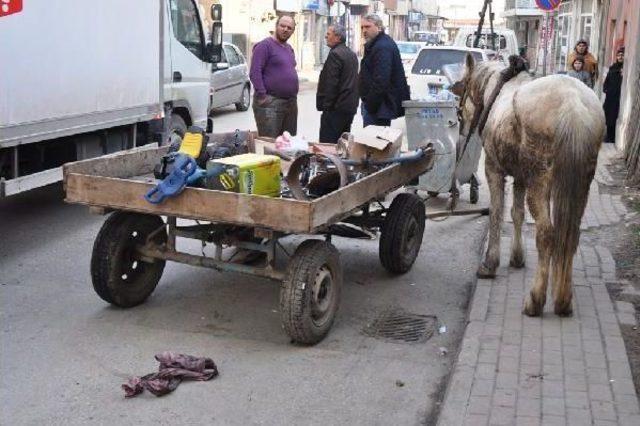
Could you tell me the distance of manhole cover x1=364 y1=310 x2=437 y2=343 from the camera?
18.6 ft

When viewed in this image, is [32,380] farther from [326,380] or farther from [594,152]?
[594,152]

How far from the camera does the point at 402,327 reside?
5883mm

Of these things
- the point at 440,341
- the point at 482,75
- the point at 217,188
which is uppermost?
the point at 482,75

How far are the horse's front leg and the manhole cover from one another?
2.87 ft

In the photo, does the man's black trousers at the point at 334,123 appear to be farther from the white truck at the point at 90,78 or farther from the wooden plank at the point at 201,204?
the wooden plank at the point at 201,204

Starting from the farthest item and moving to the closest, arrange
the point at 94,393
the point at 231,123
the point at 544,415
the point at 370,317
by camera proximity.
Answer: the point at 231,123 < the point at 370,317 < the point at 94,393 < the point at 544,415

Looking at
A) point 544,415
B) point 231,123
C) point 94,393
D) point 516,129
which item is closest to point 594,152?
point 516,129

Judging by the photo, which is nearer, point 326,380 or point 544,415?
point 544,415

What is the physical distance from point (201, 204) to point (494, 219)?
107 inches

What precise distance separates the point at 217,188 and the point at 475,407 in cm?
208

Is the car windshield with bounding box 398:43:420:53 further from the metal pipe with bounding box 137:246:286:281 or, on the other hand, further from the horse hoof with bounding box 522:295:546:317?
the metal pipe with bounding box 137:246:286:281

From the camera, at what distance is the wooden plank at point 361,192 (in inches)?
195

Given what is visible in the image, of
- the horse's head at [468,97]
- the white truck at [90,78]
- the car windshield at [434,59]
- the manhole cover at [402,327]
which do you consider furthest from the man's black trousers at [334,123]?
the car windshield at [434,59]

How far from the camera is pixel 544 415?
13.9ft
